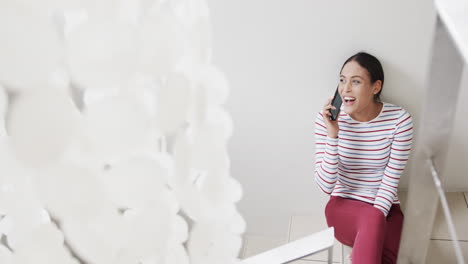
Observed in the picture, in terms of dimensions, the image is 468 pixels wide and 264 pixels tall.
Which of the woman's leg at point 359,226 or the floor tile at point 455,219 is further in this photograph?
the floor tile at point 455,219

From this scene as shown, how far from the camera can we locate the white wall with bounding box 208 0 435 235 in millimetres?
1505

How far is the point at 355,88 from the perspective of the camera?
61.4 inches

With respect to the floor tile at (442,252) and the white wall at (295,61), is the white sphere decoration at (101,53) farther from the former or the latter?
the floor tile at (442,252)

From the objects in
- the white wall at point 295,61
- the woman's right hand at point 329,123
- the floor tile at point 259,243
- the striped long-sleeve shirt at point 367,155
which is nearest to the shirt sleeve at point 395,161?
the striped long-sleeve shirt at point 367,155

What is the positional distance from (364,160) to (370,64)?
0.38 meters

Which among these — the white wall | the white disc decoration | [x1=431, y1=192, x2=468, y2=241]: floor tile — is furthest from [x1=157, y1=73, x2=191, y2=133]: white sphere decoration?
[x1=431, y1=192, x2=468, y2=241]: floor tile

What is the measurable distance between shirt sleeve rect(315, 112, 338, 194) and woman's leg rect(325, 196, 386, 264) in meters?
0.09

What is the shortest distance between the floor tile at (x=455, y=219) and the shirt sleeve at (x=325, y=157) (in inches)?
19.1

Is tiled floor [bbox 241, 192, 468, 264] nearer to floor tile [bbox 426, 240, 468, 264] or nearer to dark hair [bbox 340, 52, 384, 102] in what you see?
floor tile [bbox 426, 240, 468, 264]

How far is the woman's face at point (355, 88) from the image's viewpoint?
1521 millimetres

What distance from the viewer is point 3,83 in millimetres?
228

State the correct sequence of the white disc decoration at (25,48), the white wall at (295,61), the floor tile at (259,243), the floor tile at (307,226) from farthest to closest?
the floor tile at (259,243), the floor tile at (307,226), the white wall at (295,61), the white disc decoration at (25,48)

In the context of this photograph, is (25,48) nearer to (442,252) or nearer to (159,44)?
(159,44)

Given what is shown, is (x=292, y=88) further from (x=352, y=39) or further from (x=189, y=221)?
(x=189, y=221)
